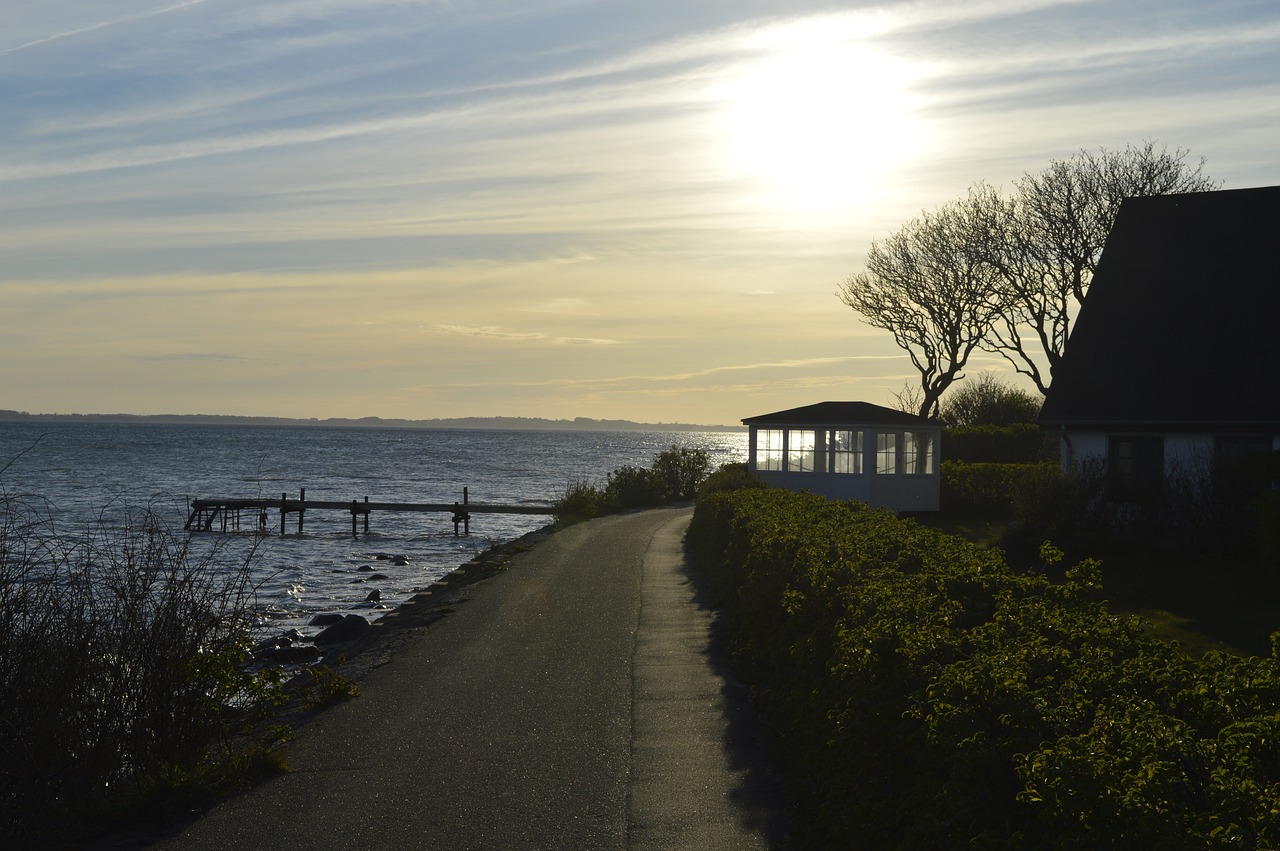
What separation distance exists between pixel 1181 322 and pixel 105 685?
23.7 m

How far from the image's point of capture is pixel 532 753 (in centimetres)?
900

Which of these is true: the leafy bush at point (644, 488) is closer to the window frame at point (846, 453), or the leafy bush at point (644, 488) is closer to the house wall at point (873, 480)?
the house wall at point (873, 480)

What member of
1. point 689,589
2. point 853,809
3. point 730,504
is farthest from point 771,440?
point 853,809

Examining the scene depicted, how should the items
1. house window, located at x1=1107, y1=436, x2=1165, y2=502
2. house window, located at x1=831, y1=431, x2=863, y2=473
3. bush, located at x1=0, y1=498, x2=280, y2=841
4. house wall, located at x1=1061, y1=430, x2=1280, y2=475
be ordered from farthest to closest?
house window, located at x1=831, y1=431, x2=863, y2=473 → house wall, located at x1=1061, y1=430, x2=1280, y2=475 → house window, located at x1=1107, y1=436, x2=1165, y2=502 → bush, located at x1=0, y1=498, x2=280, y2=841

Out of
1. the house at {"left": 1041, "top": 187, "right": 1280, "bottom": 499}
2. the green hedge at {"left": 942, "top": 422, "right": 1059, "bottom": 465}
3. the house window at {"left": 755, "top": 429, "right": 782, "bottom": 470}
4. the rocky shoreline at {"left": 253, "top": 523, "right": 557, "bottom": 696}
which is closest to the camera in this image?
the rocky shoreline at {"left": 253, "top": 523, "right": 557, "bottom": 696}

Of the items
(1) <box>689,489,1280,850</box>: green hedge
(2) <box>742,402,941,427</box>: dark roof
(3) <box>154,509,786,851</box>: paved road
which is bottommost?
(3) <box>154,509,786,851</box>: paved road

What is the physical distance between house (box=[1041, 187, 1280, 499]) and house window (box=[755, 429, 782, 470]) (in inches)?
403

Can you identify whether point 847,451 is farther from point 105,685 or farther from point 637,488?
point 105,685

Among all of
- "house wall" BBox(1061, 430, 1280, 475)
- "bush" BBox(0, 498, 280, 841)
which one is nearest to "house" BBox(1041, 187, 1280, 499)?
"house wall" BBox(1061, 430, 1280, 475)

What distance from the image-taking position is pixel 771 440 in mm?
34562

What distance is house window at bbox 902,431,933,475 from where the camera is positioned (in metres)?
32.5

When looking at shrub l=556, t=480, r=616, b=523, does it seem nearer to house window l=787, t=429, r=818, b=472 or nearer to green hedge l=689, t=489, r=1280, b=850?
house window l=787, t=429, r=818, b=472

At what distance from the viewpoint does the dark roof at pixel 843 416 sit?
106ft

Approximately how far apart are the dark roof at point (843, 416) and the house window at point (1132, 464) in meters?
8.58
